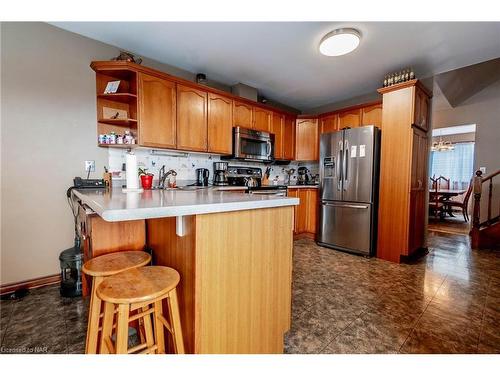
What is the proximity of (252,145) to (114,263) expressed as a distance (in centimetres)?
273

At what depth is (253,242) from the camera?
116cm

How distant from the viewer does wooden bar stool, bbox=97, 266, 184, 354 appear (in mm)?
898

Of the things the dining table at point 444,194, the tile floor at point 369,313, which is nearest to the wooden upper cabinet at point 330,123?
the tile floor at point 369,313

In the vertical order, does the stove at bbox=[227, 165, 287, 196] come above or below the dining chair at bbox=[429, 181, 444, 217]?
above

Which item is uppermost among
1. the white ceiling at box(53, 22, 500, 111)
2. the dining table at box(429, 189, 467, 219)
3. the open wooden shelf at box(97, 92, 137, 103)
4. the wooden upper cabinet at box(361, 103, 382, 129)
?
the white ceiling at box(53, 22, 500, 111)

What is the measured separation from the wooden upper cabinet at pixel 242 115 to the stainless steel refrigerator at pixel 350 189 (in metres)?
1.20

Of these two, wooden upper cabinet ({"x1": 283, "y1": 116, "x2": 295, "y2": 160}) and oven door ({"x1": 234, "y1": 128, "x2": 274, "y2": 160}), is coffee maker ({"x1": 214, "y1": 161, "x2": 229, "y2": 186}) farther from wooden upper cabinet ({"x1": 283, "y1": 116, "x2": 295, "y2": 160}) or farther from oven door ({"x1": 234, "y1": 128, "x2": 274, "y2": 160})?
wooden upper cabinet ({"x1": 283, "y1": 116, "x2": 295, "y2": 160})

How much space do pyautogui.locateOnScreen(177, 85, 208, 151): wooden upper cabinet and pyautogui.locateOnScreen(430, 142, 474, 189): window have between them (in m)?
8.03

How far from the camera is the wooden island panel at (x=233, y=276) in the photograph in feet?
3.25

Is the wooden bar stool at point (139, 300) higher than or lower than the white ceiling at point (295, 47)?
lower

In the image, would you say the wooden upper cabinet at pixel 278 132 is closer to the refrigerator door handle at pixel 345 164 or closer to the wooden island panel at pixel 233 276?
the refrigerator door handle at pixel 345 164

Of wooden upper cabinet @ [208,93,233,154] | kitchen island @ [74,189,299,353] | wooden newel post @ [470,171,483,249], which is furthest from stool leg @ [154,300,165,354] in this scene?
wooden newel post @ [470,171,483,249]

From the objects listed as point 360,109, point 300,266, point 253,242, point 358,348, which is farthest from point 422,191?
point 253,242

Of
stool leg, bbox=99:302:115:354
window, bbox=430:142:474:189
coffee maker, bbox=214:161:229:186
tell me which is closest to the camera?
stool leg, bbox=99:302:115:354
